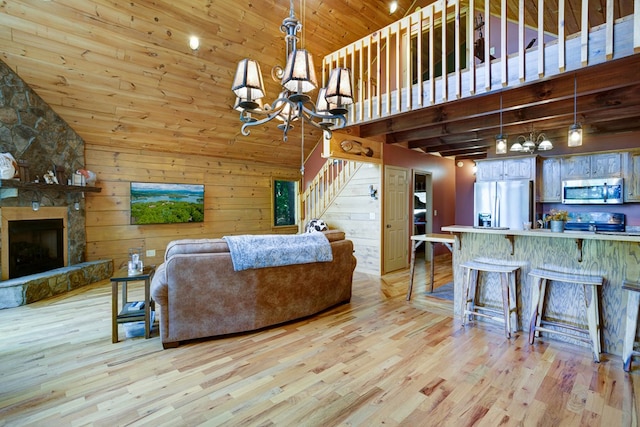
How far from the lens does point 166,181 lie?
Result: 231 inches

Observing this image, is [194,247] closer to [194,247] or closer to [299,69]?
[194,247]

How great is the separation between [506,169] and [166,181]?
6.58m

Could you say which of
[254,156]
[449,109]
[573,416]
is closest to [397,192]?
[449,109]

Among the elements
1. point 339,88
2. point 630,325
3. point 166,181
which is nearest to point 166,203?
point 166,181

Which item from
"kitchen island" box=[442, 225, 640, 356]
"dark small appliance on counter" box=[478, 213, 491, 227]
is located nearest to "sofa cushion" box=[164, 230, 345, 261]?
"kitchen island" box=[442, 225, 640, 356]

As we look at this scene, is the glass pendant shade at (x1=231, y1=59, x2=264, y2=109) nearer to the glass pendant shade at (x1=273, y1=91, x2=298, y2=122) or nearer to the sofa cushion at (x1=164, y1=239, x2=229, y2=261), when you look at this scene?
the glass pendant shade at (x1=273, y1=91, x2=298, y2=122)

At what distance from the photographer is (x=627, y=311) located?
2.55 meters

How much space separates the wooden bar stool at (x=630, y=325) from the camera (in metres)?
2.46

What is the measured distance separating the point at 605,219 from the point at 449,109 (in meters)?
3.75

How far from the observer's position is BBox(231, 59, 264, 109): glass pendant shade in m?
2.50

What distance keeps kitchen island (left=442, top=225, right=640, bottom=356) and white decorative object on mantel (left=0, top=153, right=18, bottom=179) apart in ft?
18.4

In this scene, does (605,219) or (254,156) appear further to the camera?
(254,156)

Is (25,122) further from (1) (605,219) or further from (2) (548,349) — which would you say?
(1) (605,219)

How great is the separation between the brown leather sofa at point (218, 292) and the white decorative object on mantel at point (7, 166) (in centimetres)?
272
